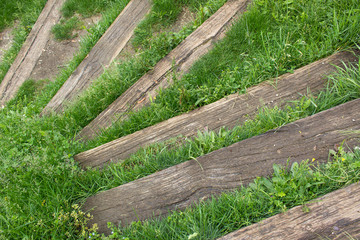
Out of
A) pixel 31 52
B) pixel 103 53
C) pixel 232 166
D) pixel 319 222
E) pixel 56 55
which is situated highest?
A: pixel 31 52

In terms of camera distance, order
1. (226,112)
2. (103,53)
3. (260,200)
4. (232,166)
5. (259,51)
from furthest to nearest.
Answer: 1. (103,53)
2. (259,51)
3. (226,112)
4. (232,166)
5. (260,200)

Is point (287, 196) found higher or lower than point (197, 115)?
lower

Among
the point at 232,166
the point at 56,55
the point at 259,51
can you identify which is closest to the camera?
the point at 232,166

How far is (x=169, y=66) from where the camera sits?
3.75 m

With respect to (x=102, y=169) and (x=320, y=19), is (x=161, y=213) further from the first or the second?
(x=320, y=19)

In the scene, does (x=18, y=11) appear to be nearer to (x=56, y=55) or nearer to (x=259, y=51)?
(x=56, y=55)

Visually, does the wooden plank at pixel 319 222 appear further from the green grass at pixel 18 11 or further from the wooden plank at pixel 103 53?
the green grass at pixel 18 11

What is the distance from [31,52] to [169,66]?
355 centimetres

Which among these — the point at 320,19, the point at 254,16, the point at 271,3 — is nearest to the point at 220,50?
the point at 254,16

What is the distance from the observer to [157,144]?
3.04m

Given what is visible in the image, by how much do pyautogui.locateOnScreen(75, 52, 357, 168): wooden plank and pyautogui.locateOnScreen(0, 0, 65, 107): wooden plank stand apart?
3.13 meters

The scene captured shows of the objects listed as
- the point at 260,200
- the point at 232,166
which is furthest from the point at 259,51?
the point at 260,200

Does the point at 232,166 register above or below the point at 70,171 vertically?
below

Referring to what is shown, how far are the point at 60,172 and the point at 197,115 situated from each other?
1558 millimetres
